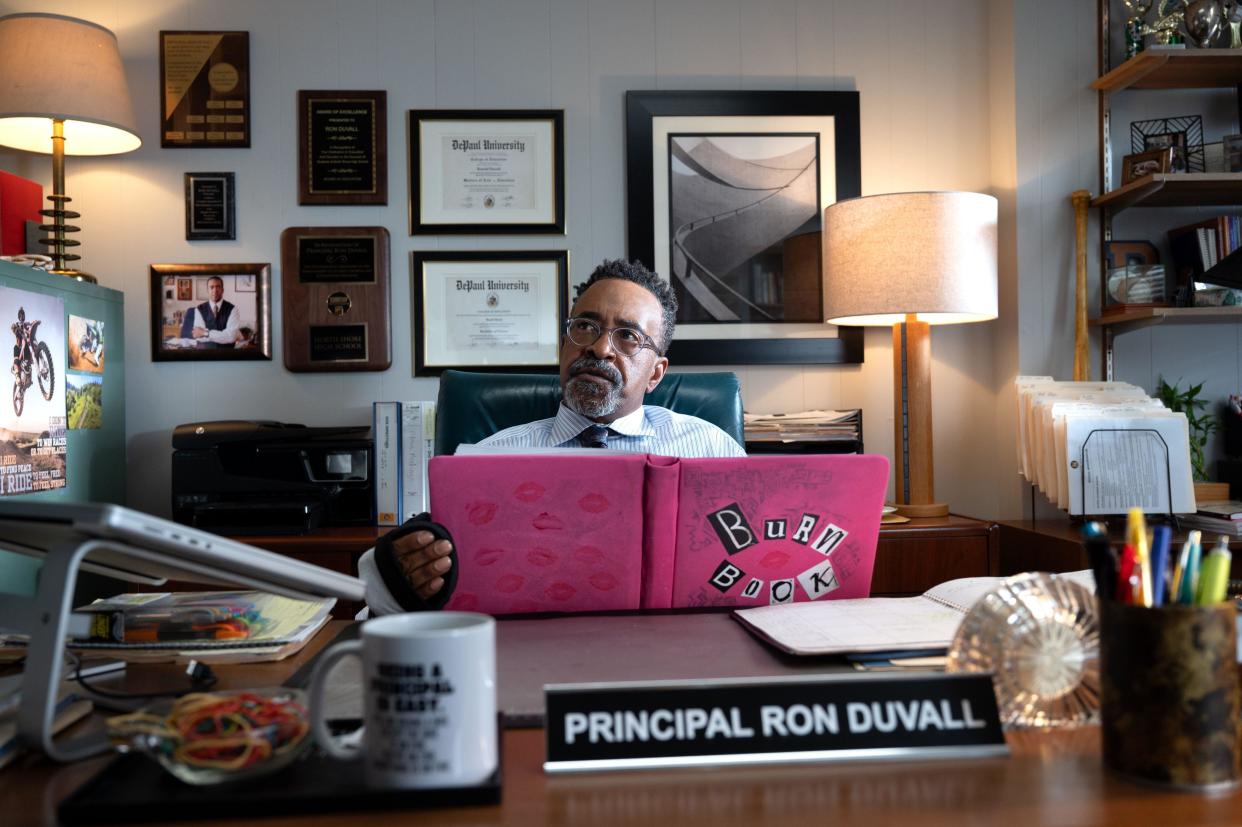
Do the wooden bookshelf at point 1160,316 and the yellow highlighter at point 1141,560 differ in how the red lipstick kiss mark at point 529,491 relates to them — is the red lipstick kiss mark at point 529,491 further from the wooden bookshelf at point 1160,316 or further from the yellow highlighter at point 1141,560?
the wooden bookshelf at point 1160,316

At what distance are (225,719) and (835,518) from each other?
0.64m

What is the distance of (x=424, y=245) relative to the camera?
8.34ft

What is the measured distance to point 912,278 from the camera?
216cm

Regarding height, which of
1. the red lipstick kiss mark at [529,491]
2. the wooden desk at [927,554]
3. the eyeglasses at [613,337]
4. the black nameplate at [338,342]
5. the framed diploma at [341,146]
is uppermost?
the framed diploma at [341,146]

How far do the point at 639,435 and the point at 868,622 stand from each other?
0.97 m

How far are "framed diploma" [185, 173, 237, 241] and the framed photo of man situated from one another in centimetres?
9

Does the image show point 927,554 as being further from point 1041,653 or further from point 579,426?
point 1041,653

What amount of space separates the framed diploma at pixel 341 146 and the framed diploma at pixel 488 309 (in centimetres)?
26

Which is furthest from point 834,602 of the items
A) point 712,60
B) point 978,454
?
point 712,60

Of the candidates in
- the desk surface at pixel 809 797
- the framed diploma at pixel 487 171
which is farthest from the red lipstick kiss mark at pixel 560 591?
the framed diploma at pixel 487 171

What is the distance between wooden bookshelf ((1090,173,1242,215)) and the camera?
224 centimetres

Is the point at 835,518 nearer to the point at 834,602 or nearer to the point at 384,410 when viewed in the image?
the point at 834,602

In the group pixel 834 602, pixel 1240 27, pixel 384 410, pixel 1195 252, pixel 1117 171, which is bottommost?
pixel 834 602

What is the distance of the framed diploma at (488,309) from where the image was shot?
253 cm
